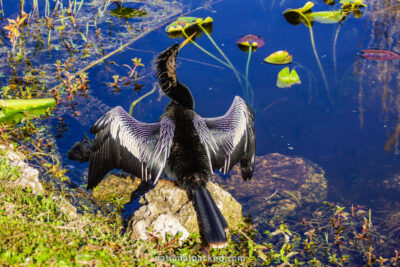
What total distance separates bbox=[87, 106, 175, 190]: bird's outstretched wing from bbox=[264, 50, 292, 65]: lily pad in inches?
84.7

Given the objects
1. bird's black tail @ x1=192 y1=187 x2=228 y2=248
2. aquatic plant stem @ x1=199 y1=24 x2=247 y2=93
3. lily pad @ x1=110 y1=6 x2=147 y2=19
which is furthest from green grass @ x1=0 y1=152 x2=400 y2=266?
lily pad @ x1=110 y1=6 x2=147 y2=19

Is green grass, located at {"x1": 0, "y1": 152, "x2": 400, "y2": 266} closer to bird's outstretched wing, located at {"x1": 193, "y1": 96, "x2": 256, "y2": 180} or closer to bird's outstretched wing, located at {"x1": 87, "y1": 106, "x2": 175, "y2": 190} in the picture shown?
bird's outstretched wing, located at {"x1": 87, "y1": 106, "x2": 175, "y2": 190}

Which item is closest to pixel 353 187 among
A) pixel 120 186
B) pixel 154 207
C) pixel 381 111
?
pixel 381 111

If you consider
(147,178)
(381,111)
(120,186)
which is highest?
(381,111)

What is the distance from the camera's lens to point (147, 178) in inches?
135

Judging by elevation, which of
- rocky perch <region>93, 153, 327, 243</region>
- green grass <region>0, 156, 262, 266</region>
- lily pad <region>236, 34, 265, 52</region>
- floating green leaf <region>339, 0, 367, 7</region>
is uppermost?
floating green leaf <region>339, 0, 367, 7</region>

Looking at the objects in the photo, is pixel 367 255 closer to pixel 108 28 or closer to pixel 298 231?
pixel 298 231

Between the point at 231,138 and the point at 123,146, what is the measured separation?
106 cm

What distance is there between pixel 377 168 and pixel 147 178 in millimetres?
2358

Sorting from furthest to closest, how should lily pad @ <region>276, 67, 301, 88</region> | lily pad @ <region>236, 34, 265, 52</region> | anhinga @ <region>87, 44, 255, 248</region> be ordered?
lily pad @ <region>236, 34, 265, 52</region>, lily pad @ <region>276, 67, 301, 88</region>, anhinga @ <region>87, 44, 255, 248</region>

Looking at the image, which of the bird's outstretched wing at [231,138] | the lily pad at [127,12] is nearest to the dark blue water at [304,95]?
the bird's outstretched wing at [231,138]

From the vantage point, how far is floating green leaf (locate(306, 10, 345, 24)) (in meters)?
5.91

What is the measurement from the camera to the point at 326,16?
5.96 meters

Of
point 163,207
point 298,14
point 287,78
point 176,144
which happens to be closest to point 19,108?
point 176,144
